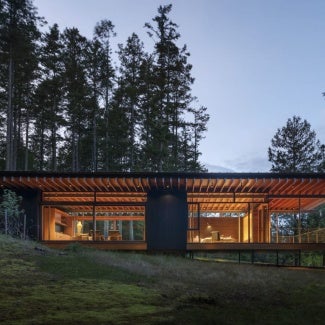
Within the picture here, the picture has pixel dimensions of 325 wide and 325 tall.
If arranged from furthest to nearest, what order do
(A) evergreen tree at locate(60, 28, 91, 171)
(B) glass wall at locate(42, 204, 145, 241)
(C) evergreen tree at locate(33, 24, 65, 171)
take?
(A) evergreen tree at locate(60, 28, 91, 171) → (C) evergreen tree at locate(33, 24, 65, 171) → (B) glass wall at locate(42, 204, 145, 241)

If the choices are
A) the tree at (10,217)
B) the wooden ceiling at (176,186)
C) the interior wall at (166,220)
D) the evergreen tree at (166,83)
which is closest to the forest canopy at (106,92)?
the evergreen tree at (166,83)

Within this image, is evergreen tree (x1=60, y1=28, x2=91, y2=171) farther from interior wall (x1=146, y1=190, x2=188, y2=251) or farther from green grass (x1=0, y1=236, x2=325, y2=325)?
green grass (x1=0, y1=236, x2=325, y2=325)

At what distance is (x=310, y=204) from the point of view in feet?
79.5

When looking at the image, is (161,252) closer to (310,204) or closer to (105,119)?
(310,204)

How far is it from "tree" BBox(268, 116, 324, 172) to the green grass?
1197 inches

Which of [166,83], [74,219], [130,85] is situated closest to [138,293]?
[74,219]

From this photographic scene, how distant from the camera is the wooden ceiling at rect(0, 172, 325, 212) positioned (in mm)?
18859

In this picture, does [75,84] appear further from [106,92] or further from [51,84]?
[106,92]

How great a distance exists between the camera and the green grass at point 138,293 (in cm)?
692

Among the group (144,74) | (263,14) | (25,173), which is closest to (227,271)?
(25,173)

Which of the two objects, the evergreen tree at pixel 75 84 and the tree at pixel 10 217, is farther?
the evergreen tree at pixel 75 84

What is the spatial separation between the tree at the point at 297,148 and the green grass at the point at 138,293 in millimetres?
30400

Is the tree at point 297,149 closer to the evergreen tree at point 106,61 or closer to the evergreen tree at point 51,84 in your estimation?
the evergreen tree at point 106,61

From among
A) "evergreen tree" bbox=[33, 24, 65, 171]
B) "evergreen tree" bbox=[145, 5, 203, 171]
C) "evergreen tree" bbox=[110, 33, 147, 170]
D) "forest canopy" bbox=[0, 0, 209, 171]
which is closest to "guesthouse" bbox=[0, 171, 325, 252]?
"evergreen tree" bbox=[145, 5, 203, 171]
